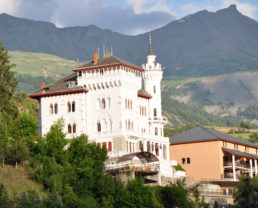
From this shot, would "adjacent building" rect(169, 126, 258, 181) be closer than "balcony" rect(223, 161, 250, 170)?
Yes

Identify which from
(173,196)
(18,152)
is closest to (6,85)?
(18,152)

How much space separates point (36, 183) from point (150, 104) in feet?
113

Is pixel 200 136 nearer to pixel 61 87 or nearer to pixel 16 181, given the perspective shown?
pixel 61 87

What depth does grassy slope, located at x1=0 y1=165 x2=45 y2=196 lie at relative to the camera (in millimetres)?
67500

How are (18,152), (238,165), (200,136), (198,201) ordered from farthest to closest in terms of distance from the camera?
(238,165)
(200,136)
(18,152)
(198,201)

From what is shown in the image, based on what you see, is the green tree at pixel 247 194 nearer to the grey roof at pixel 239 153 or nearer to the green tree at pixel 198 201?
the green tree at pixel 198 201

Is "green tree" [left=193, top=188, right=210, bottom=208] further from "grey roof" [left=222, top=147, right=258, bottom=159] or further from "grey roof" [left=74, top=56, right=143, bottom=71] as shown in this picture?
"grey roof" [left=74, top=56, right=143, bottom=71]

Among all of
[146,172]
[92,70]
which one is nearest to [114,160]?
[146,172]

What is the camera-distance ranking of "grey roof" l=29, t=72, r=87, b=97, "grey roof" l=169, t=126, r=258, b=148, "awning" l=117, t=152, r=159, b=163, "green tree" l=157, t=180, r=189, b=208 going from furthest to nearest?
"grey roof" l=169, t=126, r=258, b=148
"grey roof" l=29, t=72, r=87, b=97
"awning" l=117, t=152, r=159, b=163
"green tree" l=157, t=180, r=189, b=208

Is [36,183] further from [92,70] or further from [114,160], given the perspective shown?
[92,70]

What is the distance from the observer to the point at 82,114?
93000 mm

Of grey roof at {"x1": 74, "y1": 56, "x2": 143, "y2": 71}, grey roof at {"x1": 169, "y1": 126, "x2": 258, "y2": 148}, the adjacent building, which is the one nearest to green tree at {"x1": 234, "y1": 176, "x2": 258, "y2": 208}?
the adjacent building

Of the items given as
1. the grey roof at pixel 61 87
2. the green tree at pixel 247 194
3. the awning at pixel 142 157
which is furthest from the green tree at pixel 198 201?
the grey roof at pixel 61 87

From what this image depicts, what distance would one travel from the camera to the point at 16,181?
70.2 metres
